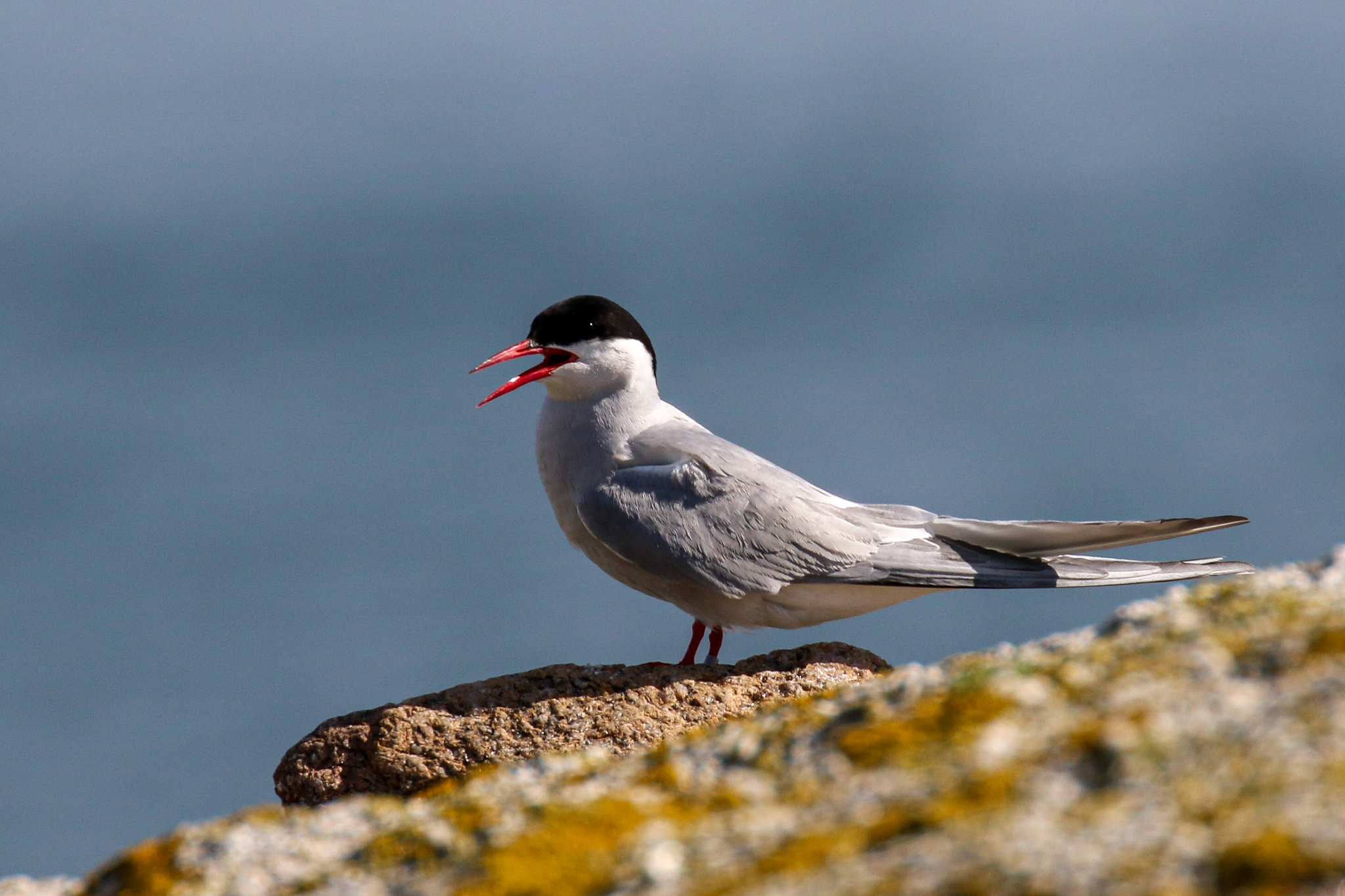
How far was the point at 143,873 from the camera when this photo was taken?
3627 mm

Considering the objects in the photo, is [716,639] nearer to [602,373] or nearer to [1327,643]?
[602,373]

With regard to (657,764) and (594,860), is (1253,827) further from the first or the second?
(657,764)

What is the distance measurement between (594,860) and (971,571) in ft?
17.6

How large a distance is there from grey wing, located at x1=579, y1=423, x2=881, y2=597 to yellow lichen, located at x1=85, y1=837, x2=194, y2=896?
4166 millimetres

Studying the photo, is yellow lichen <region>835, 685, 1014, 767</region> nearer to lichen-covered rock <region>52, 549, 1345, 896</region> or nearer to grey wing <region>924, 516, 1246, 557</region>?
lichen-covered rock <region>52, 549, 1345, 896</region>

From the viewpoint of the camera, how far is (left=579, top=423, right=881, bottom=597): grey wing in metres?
7.68

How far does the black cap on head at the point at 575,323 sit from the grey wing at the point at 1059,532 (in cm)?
251

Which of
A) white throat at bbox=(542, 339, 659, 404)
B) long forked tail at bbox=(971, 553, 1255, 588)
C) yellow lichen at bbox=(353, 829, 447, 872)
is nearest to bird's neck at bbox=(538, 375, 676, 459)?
white throat at bbox=(542, 339, 659, 404)

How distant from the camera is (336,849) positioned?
3.54 m

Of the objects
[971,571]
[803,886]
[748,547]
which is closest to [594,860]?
[803,886]

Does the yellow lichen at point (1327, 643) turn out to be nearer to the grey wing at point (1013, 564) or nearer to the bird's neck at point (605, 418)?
the grey wing at point (1013, 564)

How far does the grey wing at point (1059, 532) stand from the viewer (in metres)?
7.29

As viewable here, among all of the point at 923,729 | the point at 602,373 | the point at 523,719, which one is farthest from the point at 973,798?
the point at 602,373

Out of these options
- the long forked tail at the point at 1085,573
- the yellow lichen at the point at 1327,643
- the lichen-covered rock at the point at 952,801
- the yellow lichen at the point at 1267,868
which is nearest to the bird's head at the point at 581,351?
the long forked tail at the point at 1085,573
